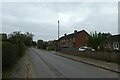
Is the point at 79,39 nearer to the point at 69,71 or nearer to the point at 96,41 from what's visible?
the point at 96,41

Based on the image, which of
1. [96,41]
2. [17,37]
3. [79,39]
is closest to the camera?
[96,41]

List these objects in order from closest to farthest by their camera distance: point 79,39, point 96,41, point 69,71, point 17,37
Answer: point 69,71
point 96,41
point 17,37
point 79,39

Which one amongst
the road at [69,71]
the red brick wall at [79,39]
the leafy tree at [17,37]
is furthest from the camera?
the red brick wall at [79,39]

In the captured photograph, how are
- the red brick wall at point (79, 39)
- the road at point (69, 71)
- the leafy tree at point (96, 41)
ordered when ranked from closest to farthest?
the road at point (69, 71), the leafy tree at point (96, 41), the red brick wall at point (79, 39)

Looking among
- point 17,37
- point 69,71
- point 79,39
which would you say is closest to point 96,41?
point 17,37

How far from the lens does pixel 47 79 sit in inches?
491

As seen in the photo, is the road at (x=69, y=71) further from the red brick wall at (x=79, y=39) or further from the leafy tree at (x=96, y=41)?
the red brick wall at (x=79, y=39)

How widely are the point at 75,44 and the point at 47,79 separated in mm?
74139

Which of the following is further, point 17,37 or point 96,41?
point 17,37

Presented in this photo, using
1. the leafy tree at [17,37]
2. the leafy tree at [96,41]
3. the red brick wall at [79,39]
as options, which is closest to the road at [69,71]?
the leafy tree at [17,37]

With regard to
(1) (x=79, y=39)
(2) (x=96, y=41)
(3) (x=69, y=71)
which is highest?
(1) (x=79, y=39)

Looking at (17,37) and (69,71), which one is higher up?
(17,37)

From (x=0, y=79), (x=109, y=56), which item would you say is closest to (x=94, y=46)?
(x=109, y=56)

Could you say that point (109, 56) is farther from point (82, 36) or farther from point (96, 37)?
point (82, 36)
